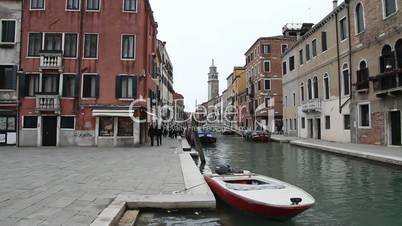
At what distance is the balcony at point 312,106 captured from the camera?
31.4 metres

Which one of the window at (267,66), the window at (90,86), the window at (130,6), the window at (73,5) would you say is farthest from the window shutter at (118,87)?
the window at (267,66)

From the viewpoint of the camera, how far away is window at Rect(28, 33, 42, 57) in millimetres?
25016

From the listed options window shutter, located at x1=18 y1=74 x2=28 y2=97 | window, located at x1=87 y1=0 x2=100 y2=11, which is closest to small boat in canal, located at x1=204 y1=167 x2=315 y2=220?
window shutter, located at x1=18 y1=74 x2=28 y2=97

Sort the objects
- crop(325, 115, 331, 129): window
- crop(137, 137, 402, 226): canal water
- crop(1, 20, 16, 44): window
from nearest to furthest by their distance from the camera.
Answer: crop(137, 137, 402, 226): canal water → crop(1, 20, 16, 44): window → crop(325, 115, 331, 129): window

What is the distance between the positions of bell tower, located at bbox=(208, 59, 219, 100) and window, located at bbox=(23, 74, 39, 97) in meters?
117

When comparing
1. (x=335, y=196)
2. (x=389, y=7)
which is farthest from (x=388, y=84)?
(x=335, y=196)

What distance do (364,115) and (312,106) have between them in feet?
25.9

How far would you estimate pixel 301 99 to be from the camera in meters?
37.0

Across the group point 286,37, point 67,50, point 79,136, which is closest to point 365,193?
point 79,136

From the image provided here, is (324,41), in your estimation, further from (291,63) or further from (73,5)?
(73,5)

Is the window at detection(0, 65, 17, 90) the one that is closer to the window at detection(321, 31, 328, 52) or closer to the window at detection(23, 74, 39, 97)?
the window at detection(23, 74, 39, 97)

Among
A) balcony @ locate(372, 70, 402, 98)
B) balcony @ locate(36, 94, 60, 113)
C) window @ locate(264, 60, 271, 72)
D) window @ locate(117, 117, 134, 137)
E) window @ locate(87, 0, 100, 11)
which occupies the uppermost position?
window @ locate(264, 60, 271, 72)

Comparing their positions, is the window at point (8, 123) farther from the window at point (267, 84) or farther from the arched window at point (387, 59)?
the window at point (267, 84)

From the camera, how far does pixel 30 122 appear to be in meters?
24.6
